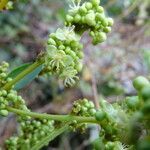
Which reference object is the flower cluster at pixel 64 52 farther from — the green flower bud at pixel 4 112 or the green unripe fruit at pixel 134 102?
the green unripe fruit at pixel 134 102

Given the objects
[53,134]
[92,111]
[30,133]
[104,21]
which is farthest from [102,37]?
[30,133]

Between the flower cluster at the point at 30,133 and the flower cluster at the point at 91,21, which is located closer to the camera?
the flower cluster at the point at 91,21

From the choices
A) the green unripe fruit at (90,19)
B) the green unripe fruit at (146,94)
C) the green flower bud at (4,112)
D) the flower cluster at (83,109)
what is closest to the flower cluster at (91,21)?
the green unripe fruit at (90,19)

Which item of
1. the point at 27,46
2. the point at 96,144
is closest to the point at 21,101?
the point at 96,144

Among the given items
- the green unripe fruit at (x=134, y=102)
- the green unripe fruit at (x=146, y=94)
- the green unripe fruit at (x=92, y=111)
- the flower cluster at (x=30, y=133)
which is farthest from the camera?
the flower cluster at (x=30, y=133)

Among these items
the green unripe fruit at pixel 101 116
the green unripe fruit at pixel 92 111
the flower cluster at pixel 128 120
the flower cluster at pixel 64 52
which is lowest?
the flower cluster at pixel 128 120

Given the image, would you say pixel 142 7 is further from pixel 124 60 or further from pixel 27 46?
pixel 27 46
